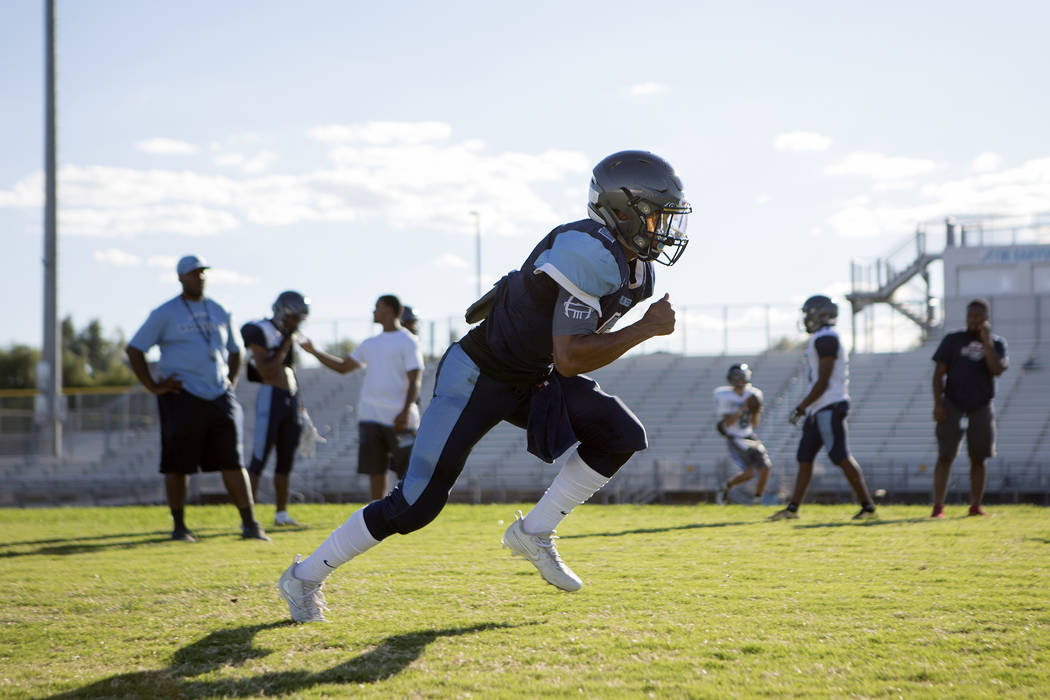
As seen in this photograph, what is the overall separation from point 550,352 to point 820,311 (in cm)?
651

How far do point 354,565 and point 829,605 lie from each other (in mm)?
2821

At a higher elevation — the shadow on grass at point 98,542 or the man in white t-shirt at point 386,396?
the man in white t-shirt at point 386,396

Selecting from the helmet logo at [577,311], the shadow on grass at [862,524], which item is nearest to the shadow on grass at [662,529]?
the shadow on grass at [862,524]

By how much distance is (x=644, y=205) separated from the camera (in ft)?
Result: 14.9

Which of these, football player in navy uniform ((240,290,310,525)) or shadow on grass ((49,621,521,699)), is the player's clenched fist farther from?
football player in navy uniform ((240,290,310,525))

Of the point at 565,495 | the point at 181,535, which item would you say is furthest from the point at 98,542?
the point at 565,495

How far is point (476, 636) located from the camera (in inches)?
167

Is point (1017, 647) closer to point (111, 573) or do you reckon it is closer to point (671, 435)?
point (111, 573)

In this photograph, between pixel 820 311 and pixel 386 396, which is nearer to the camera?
pixel 386 396

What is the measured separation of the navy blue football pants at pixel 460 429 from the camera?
462 cm

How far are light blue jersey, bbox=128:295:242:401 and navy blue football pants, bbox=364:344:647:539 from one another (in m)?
4.25

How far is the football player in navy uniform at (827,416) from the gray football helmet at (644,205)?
5.72 m

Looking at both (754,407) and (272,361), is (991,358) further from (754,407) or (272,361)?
(272,361)

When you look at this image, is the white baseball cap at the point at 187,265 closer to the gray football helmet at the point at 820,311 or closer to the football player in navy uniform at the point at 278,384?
the football player in navy uniform at the point at 278,384
